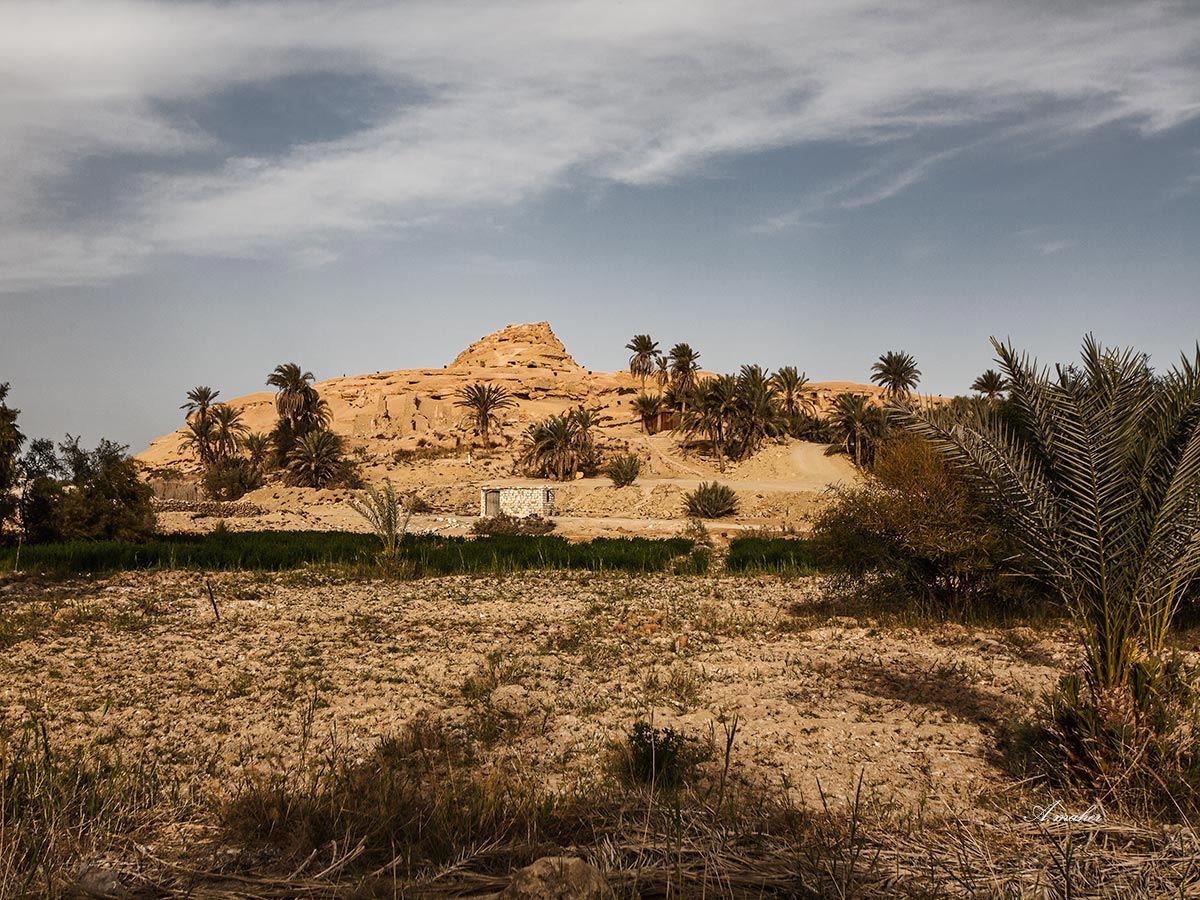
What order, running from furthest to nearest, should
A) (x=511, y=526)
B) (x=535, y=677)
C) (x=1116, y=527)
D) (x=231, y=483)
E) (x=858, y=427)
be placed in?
(x=231, y=483), (x=858, y=427), (x=511, y=526), (x=535, y=677), (x=1116, y=527)

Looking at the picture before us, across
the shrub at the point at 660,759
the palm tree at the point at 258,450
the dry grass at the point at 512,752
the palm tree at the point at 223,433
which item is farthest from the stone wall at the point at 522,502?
the palm tree at the point at 223,433

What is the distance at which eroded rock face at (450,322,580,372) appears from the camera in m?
122

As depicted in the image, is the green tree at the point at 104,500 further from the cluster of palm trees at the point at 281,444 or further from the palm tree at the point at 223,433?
the palm tree at the point at 223,433

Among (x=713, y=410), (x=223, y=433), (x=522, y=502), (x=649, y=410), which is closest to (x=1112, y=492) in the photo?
(x=522, y=502)

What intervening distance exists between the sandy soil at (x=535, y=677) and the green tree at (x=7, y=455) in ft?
34.3

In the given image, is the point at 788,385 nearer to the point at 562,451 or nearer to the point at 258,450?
the point at 562,451

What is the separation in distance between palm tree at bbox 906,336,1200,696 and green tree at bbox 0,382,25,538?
2691 cm

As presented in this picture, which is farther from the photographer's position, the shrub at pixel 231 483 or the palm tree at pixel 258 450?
the palm tree at pixel 258 450

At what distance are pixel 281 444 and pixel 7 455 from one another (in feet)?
121

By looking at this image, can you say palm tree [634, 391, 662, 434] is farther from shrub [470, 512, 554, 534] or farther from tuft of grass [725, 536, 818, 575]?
tuft of grass [725, 536, 818, 575]

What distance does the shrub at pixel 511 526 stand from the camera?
33969 mm

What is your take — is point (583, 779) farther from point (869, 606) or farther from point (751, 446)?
point (751, 446)

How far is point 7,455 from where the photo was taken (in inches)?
926

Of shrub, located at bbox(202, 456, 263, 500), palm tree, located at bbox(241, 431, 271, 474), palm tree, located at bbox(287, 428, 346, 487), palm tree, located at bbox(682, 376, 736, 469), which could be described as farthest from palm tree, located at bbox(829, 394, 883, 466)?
palm tree, located at bbox(241, 431, 271, 474)
